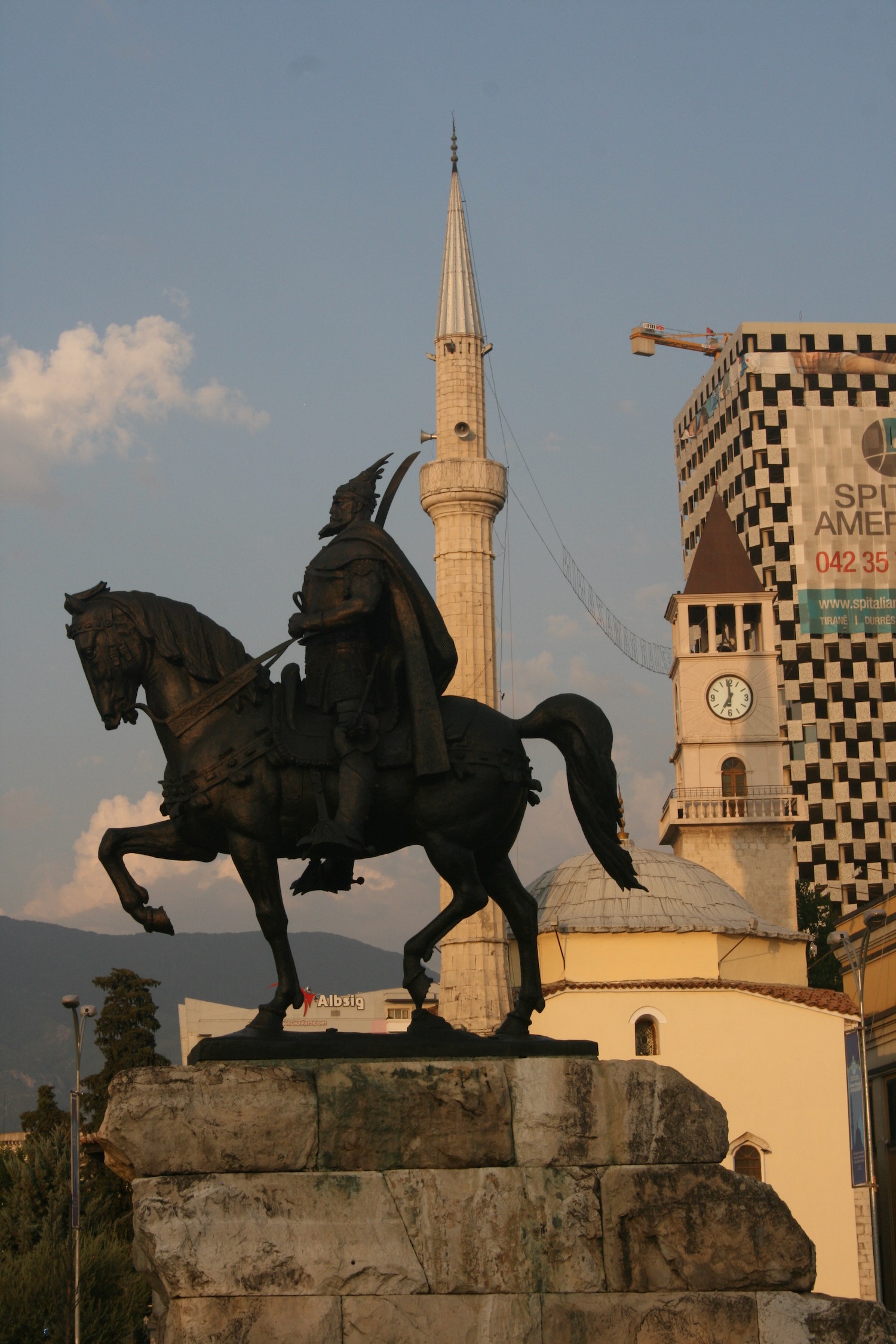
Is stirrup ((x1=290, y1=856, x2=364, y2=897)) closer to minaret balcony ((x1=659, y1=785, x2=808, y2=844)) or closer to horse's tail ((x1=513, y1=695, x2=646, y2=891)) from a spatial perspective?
horse's tail ((x1=513, y1=695, x2=646, y2=891))

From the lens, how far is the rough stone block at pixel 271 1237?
28.1 ft

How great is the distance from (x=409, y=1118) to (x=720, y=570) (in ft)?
215

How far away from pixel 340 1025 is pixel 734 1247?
77600 mm

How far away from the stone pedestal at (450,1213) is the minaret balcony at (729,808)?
57.7 meters

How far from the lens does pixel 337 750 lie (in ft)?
32.7

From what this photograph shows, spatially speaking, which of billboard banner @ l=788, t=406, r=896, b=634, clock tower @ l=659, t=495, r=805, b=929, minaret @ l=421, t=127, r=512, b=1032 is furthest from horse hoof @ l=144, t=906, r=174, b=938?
billboard banner @ l=788, t=406, r=896, b=634

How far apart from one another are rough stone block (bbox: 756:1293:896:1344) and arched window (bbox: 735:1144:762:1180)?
37238mm

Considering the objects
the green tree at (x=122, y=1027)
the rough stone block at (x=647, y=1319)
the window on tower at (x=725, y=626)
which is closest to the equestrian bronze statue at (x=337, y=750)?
the rough stone block at (x=647, y=1319)

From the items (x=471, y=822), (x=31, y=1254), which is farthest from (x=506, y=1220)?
(x=31, y=1254)

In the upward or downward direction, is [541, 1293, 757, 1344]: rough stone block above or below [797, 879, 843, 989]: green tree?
below

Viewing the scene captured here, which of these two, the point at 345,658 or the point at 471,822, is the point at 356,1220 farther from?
the point at 345,658

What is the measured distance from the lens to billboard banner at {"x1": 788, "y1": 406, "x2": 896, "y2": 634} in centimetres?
10375

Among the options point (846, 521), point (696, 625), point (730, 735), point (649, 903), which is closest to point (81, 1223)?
point (649, 903)

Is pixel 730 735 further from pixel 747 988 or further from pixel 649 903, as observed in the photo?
pixel 747 988
